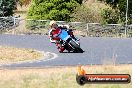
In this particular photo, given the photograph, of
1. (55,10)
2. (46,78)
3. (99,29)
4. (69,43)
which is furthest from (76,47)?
(55,10)

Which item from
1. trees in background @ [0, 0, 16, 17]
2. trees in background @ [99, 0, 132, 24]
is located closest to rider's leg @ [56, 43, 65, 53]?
trees in background @ [99, 0, 132, 24]

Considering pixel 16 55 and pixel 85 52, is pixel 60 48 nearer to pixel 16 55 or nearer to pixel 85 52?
pixel 85 52

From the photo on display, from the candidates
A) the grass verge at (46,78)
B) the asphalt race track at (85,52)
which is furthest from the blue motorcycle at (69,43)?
the grass verge at (46,78)

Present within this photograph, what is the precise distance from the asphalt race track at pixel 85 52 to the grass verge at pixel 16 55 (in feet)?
3.52

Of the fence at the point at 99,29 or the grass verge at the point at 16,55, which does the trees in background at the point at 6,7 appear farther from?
the grass verge at the point at 16,55

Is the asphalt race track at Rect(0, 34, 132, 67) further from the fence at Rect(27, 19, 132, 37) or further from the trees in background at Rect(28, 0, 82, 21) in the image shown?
the trees in background at Rect(28, 0, 82, 21)

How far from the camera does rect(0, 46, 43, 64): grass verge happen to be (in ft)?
64.4

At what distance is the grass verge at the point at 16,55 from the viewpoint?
19628mm

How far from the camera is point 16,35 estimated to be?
3284cm

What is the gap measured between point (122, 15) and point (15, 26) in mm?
7987

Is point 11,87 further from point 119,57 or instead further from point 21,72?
point 119,57

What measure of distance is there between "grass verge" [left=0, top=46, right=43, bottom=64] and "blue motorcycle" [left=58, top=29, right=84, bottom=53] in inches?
54.7

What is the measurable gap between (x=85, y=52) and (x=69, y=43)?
0.86m

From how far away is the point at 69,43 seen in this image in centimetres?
2266
